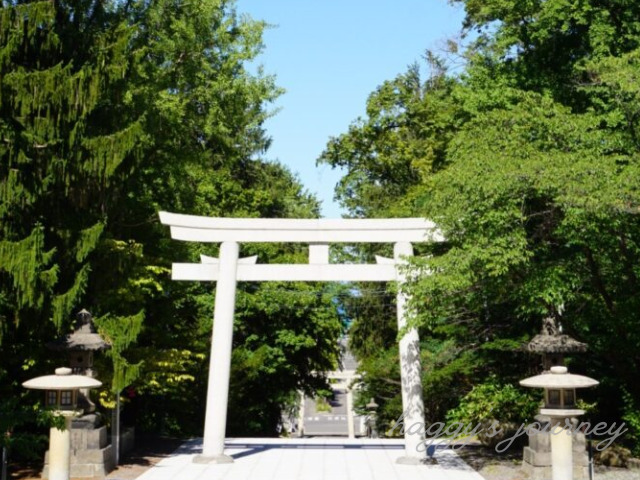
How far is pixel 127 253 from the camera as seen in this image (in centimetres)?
1594

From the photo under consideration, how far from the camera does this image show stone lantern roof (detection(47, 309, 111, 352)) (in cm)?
1409

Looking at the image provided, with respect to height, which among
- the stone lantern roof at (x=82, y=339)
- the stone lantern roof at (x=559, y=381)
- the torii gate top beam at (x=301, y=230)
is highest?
the torii gate top beam at (x=301, y=230)

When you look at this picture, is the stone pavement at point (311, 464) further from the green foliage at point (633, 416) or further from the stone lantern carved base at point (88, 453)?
the green foliage at point (633, 416)

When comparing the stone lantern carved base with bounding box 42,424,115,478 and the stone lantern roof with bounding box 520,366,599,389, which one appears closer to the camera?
the stone lantern roof with bounding box 520,366,599,389

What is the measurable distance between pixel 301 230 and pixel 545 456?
6632 mm

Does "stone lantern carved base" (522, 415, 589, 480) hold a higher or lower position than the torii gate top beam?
lower

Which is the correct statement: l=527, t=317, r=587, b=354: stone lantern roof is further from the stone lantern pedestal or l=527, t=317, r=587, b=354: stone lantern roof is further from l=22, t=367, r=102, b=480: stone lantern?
l=22, t=367, r=102, b=480: stone lantern

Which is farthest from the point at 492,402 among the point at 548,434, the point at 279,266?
the point at 279,266

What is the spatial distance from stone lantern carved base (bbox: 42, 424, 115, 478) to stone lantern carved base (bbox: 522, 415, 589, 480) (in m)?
7.55

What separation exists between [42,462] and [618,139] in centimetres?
1229

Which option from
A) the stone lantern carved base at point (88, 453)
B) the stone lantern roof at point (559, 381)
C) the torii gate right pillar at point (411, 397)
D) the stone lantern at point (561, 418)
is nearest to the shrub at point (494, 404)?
the torii gate right pillar at point (411, 397)

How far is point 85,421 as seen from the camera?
47.8 feet

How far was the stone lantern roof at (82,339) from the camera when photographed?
46.2 ft

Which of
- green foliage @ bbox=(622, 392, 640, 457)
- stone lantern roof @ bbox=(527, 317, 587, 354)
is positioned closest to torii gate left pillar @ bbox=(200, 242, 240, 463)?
stone lantern roof @ bbox=(527, 317, 587, 354)
